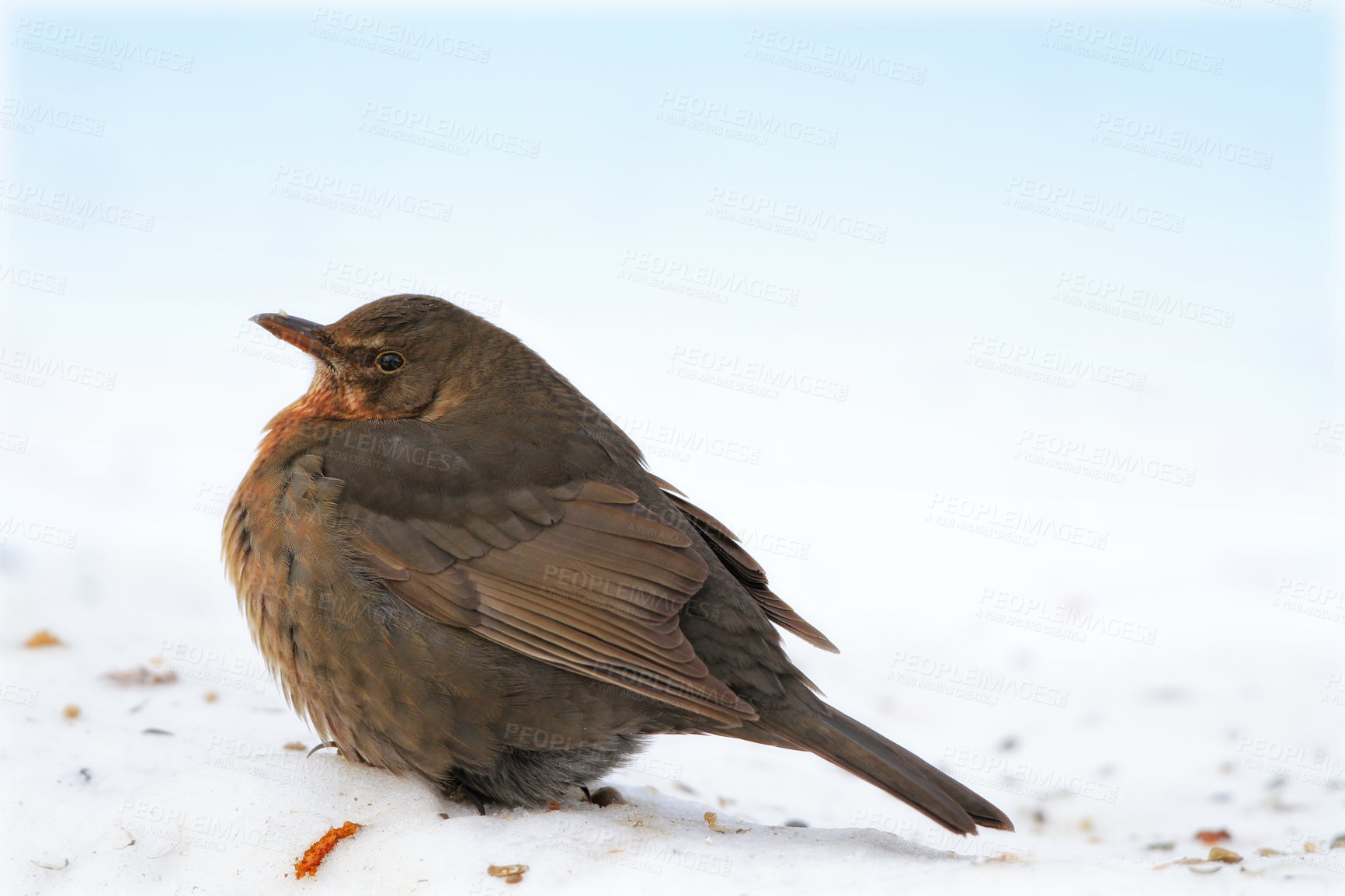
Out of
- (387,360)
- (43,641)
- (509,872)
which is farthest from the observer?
(43,641)

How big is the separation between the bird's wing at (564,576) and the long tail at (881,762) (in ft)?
0.75

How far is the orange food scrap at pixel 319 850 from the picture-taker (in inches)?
151

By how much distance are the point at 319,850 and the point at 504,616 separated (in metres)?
0.98

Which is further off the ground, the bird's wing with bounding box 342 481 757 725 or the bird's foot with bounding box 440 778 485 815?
the bird's wing with bounding box 342 481 757 725

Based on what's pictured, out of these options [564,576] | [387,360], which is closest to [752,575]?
[564,576]

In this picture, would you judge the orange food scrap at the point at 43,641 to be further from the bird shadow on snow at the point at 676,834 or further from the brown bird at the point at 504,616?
the bird shadow on snow at the point at 676,834

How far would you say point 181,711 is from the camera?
543cm

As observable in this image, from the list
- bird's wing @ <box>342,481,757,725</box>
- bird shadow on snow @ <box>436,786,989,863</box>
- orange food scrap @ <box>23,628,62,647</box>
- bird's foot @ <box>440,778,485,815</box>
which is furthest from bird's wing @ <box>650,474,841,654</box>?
orange food scrap @ <box>23,628,62,647</box>

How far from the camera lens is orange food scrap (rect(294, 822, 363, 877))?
3844mm

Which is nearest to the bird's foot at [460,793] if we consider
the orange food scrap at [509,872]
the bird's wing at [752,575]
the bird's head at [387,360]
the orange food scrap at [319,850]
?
the orange food scrap at [319,850]

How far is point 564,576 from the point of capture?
411 centimetres

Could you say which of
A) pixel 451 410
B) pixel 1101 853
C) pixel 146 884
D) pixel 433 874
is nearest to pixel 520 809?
pixel 433 874

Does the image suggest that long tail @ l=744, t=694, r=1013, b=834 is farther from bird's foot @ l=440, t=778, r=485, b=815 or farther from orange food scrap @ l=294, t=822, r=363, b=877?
orange food scrap @ l=294, t=822, r=363, b=877

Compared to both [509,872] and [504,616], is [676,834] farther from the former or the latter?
[504,616]
